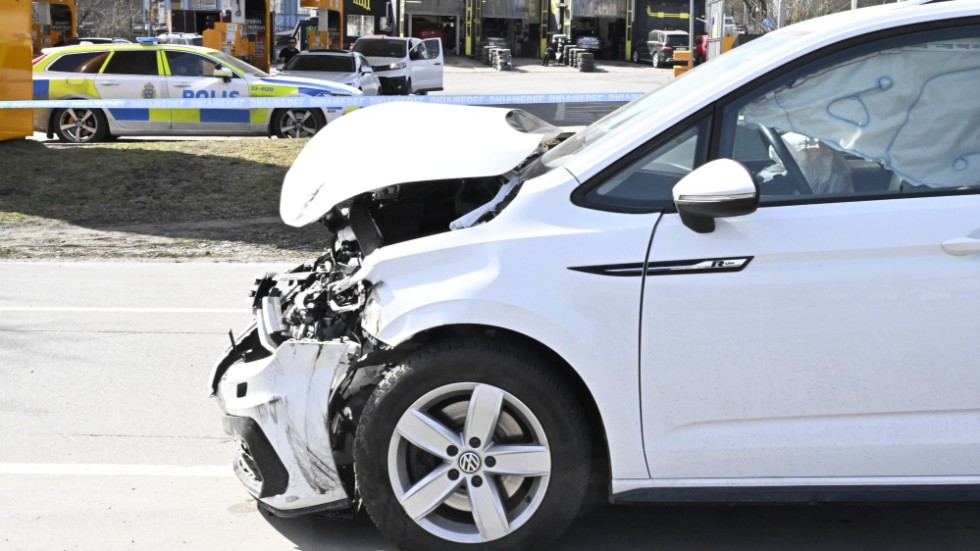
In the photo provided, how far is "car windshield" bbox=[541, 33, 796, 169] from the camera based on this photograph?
12.7 feet

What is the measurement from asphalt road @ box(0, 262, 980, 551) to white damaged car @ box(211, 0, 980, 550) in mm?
441

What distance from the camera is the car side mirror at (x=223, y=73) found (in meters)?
19.3

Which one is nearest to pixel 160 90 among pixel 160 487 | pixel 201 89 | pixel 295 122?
pixel 201 89

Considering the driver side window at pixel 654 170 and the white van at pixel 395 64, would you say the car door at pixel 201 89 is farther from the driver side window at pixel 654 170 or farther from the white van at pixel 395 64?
the driver side window at pixel 654 170

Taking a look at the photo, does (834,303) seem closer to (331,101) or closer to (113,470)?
(113,470)

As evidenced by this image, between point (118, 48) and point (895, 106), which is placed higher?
point (118, 48)

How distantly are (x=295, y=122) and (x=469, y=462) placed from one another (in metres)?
15.0

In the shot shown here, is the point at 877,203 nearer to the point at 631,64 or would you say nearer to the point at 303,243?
the point at 303,243

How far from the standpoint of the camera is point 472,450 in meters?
3.67

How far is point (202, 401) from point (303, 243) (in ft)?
15.5

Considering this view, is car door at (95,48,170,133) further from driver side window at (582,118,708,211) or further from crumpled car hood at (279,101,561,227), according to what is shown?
driver side window at (582,118,708,211)

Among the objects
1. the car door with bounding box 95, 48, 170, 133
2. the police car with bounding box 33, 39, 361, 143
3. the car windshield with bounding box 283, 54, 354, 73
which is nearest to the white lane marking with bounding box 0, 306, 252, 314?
the police car with bounding box 33, 39, 361, 143

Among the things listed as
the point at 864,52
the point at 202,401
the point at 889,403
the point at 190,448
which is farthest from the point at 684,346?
the point at 202,401

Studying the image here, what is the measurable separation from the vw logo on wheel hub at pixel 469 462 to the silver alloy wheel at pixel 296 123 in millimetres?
14793
